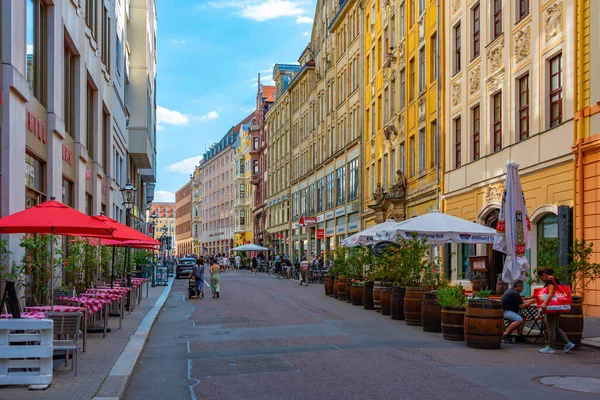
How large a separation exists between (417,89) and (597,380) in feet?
90.3

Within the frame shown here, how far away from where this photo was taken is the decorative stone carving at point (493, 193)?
1008 inches

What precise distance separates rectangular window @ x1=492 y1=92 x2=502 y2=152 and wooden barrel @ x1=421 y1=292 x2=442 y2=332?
11.6 metres

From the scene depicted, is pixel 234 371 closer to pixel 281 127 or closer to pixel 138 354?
pixel 138 354

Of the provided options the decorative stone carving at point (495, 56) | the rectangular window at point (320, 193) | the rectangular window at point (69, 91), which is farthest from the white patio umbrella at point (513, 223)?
the rectangular window at point (320, 193)

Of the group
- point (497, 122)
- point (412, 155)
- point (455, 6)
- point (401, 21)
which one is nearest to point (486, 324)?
point (497, 122)

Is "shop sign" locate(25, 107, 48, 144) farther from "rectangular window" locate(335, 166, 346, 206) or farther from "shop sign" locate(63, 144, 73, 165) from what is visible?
"rectangular window" locate(335, 166, 346, 206)

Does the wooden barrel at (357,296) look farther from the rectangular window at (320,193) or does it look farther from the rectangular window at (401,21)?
the rectangular window at (320,193)

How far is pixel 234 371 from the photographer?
1080 cm

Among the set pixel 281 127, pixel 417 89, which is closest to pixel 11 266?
pixel 417 89

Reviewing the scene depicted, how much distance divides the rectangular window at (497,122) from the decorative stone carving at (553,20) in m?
4.37

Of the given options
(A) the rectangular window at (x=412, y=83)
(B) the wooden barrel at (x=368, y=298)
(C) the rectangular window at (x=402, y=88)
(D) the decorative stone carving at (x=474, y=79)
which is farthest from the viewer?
(C) the rectangular window at (x=402, y=88)

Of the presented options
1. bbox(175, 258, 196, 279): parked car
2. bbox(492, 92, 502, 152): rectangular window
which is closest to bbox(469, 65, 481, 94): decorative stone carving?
bbox(492, 92, 502, 152): rectangular window

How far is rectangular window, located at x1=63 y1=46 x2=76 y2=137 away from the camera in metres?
21.9

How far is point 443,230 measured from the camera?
1944 centimetres
